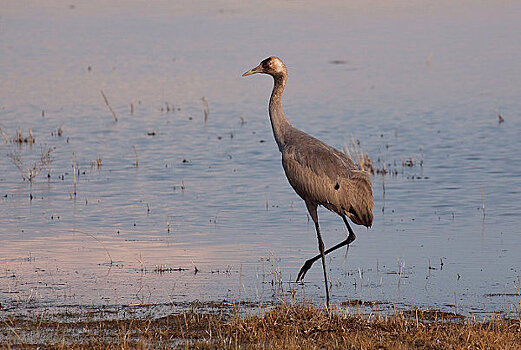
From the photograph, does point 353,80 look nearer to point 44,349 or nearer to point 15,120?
point 15,120

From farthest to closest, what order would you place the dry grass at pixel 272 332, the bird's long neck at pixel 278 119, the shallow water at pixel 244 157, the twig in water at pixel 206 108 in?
the twig in water at pixel 206 108 → the bird's long neck at pixel 278 119 → the shallow water at pixel 244 157 → the dry grass at pixel 272 332

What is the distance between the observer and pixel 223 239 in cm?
1172

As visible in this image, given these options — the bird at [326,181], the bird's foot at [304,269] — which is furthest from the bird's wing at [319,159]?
the bird's foot at [304,269]

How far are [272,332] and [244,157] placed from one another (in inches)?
386

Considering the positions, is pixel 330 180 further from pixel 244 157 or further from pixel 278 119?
pixel 244 157

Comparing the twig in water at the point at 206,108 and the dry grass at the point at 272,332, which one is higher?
the twig in water at the point at 206,108

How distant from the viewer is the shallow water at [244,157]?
10.0m

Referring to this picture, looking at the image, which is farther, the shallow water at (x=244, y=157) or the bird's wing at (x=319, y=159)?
the shallow water at (x=244, y=157)

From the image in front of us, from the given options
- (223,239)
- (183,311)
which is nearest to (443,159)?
(223,239)

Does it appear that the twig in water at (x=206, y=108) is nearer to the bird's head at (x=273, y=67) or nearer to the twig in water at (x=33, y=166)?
the twig in water at (x=33, y=166)

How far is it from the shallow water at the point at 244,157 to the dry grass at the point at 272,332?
3.22ft

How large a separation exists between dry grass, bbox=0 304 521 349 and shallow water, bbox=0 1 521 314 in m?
0.98

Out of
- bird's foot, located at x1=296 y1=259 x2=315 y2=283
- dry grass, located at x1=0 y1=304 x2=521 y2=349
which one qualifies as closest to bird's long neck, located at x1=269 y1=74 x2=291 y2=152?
bird's foot, located at x1=296 y1=259 x2=315 y2=283

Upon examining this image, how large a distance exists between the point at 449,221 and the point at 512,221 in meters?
0.81
